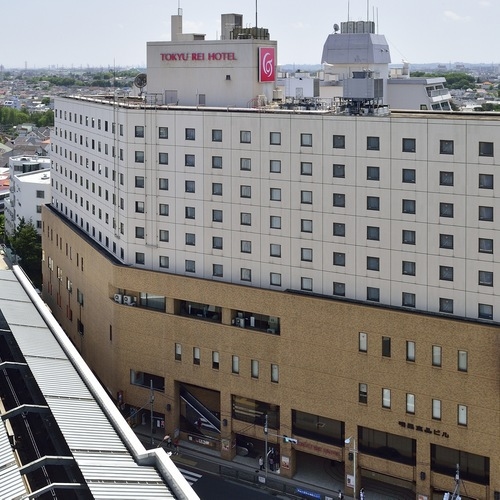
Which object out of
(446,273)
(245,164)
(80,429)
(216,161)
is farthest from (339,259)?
(80,429)

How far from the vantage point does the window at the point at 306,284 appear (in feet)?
197

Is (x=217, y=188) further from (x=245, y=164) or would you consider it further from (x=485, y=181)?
(x=485, y=181)

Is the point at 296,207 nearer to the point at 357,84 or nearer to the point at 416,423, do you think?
the point at 357,84

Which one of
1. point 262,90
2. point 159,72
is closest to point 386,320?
point 262,90

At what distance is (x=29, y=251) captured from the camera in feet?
378

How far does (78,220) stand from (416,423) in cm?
4232

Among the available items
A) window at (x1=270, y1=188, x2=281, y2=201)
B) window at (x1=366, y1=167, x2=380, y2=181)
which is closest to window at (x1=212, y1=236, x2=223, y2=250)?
window at (x1=270, y1=188, x2=281, y2=201)

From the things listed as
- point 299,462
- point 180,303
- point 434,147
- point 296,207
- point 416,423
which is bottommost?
point 299,462

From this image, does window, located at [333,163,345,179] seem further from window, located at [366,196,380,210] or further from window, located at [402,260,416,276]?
window, located at [402,260,416,276]

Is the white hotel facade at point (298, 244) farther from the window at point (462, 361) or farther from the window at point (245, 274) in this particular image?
the window at point (462, 361)

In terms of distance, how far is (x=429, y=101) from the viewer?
112 meters

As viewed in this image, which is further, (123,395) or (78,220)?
(78,220)

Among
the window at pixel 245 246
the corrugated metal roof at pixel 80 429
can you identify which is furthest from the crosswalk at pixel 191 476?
the window at pixel 245 246

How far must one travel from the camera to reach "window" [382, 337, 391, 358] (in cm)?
5603
